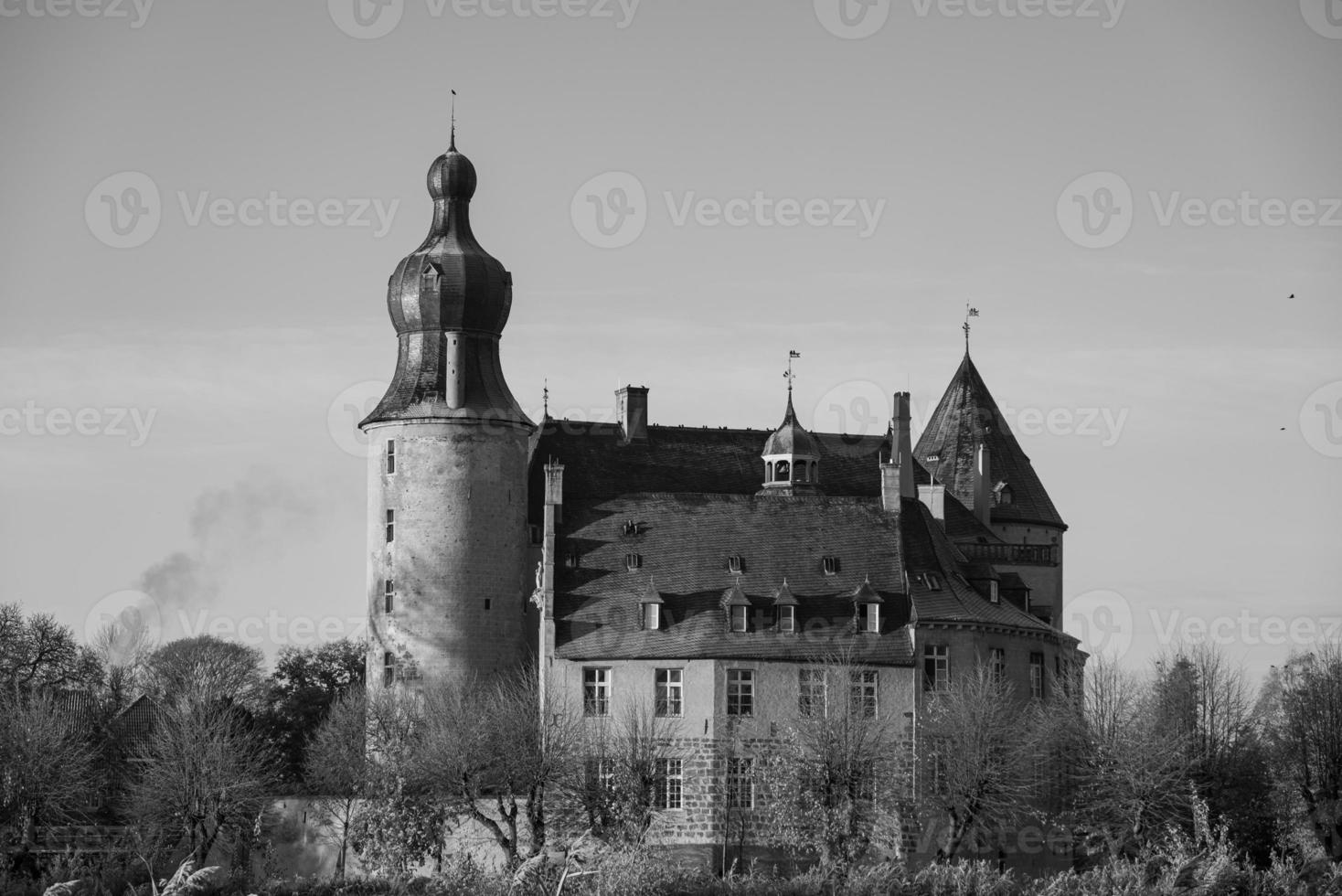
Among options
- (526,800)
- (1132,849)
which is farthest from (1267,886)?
(526,800)

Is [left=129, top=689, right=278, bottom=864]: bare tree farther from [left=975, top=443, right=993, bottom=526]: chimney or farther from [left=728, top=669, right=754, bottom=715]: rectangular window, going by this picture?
[left=975, top=443, right=993, bottom=526]: chimney

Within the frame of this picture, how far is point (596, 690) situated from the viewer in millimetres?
86125

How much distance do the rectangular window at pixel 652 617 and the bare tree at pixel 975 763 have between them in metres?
8.92

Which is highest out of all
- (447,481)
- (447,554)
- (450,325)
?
(450,325)

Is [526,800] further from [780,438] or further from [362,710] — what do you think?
[780,438]

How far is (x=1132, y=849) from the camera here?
8300cm

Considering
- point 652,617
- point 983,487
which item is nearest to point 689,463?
point 983,487

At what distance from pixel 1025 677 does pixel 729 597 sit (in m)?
10.6

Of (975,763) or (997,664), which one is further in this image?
(997,664)

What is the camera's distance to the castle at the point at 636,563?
85688mm

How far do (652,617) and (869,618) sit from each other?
7.00 meters

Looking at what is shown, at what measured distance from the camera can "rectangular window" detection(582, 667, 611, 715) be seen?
85.9m

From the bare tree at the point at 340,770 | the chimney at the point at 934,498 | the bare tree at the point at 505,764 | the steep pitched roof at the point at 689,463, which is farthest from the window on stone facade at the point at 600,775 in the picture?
the chimney at the point at 934,498

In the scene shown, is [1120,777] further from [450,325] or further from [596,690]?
[450,325]
